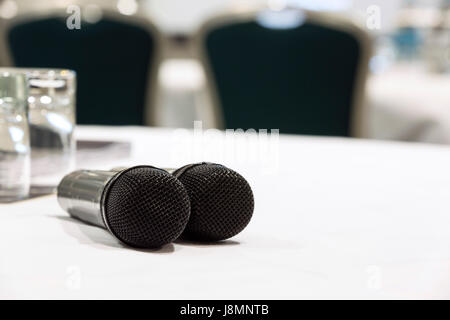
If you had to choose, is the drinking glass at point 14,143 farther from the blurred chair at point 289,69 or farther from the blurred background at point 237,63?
the blurred chair at point 289,69

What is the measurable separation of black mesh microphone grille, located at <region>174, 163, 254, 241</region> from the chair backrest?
170 cm

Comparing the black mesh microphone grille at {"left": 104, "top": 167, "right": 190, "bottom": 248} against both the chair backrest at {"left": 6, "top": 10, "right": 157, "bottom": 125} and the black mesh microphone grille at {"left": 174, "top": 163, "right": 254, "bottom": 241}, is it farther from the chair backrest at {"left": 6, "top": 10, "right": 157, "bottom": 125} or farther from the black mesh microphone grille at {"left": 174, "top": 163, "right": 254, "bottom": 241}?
the chair backrest at {"left": 6, "top": 10, "right": 157, "bottom": 125}

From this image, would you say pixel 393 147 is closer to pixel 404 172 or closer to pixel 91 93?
pixel 404 172

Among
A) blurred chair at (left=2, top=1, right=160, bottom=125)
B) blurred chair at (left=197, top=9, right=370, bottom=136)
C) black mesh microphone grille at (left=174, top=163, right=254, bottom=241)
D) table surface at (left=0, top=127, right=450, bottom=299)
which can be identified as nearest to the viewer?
table surface at (left=0, top=127, right=450, bottom=299)

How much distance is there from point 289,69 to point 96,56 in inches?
22.9

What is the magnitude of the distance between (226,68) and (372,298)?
1.90m

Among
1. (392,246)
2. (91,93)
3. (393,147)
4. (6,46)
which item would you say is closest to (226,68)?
(91,93)

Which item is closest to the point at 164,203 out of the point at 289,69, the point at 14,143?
the point at 14,143

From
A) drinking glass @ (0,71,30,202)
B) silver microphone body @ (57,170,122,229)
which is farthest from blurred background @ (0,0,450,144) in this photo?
silver microphone body @ (57,170,122,229)

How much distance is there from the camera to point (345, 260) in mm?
587

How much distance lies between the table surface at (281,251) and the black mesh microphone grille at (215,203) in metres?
0.01

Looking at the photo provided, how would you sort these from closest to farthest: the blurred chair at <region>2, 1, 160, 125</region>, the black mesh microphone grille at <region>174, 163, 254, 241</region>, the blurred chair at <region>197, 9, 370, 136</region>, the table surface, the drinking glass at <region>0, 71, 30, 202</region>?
the table surface → the black mesh microphone grille at <region>174, 163, 254, 241</region> → the drinking glass at <region>0, 71, 30, 202</region> → the blurred chair at <region>197, 9, 370, 136</region> → the blurred chair at <region>2, 1, 160, 125</region>

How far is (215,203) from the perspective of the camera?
62cm

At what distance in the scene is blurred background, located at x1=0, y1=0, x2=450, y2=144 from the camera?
2.19 metres
